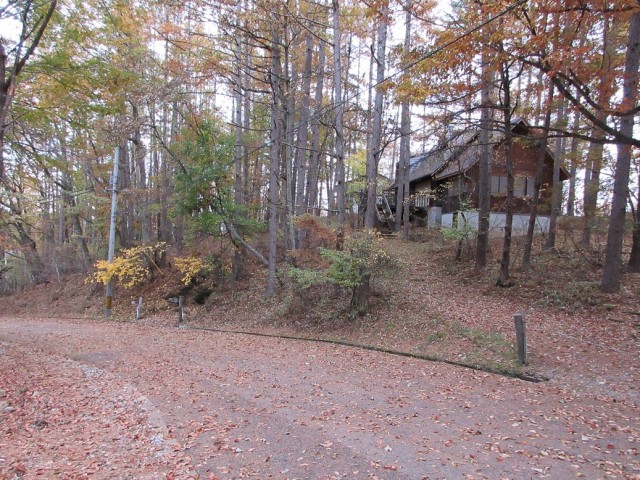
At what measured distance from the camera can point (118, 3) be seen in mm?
8797

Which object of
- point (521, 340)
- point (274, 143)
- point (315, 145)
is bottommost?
point (521, 340)

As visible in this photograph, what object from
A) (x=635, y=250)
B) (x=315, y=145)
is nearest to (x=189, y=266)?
(x=315, y=145)

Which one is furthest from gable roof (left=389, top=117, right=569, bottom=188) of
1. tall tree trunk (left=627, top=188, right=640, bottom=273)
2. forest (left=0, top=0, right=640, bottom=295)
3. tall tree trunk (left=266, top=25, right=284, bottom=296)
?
tall tree trunk (left=266, top=25, right=284, bottom=296)

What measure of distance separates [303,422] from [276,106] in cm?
1234

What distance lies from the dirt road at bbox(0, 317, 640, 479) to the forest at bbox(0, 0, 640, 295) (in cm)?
414

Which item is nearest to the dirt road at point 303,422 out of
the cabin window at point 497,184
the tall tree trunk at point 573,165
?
the tall tree trunk at point 573,165

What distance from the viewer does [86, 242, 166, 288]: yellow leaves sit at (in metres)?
16.6

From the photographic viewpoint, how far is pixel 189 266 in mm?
17172

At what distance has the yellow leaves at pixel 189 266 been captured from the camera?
16.9 meters

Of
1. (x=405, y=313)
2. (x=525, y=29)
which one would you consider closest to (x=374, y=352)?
(x=405, y=313)

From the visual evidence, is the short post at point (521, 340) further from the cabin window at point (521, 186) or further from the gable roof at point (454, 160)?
the cabin window at point (521, 186)

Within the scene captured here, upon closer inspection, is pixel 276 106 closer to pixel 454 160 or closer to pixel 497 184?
pixel 454 160

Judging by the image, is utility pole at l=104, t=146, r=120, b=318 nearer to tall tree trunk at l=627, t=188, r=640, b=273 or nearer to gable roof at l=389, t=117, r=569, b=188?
gable roof at l=389, t=117, r=569, b=188

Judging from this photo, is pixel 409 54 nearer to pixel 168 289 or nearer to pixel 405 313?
pixel 405 313
